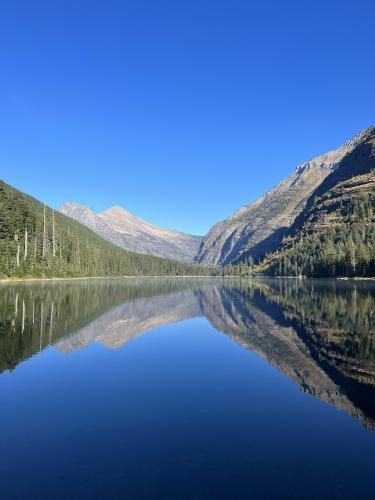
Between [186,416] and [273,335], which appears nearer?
[186,416]

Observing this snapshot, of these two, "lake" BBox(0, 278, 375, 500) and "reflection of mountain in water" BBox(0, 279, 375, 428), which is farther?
"reflection of mountain in water" BBox(0, 279, 375, 428)

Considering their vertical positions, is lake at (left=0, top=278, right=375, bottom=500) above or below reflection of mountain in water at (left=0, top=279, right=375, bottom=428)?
below

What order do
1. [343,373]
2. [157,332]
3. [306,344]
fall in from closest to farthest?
[343,373]
[306,344]
[157,332]

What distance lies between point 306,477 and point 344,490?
1.18 metres

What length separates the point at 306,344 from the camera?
34.5 m

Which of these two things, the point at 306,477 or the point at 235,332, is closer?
the point at 306,477

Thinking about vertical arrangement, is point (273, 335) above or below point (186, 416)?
above

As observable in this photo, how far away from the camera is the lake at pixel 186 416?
12039mm

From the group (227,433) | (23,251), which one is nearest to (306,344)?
(227,433)

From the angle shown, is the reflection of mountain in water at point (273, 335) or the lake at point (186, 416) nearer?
the lake at point (186, 416)

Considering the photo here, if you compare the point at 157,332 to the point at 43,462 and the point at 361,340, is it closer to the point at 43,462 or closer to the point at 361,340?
the point at 361,340

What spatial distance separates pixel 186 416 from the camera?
59.2ft

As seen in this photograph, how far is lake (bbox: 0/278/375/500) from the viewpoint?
1204 centimetres

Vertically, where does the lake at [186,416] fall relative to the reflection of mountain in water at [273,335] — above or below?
below
